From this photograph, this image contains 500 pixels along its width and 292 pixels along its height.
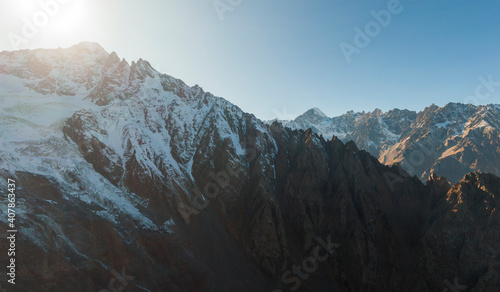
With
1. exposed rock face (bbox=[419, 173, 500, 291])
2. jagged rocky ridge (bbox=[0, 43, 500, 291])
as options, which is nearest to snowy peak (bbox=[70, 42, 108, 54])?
jagged rocky ridge (bbox=[0, 43, 500, 291])

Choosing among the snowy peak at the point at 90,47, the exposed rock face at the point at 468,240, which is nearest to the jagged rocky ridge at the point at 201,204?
the exposed rock face at the point at 468,240

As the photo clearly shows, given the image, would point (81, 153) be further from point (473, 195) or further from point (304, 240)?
point (473, 195)

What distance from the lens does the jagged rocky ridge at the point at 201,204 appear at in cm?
5634

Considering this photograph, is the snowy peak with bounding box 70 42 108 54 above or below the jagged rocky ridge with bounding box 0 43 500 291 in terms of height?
above

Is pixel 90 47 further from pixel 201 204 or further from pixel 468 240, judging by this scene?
pixel 468 240

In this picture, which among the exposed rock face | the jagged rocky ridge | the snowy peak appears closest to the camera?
the jagged rocky ridge

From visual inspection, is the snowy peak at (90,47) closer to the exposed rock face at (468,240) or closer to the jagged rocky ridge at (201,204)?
the jagged rocky ridge at (201,204)

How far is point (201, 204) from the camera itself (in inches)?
3339

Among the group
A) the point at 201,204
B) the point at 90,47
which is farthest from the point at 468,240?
the point at 90,47

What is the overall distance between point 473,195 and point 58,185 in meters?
119

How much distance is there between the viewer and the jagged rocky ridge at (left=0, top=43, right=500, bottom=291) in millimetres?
56344

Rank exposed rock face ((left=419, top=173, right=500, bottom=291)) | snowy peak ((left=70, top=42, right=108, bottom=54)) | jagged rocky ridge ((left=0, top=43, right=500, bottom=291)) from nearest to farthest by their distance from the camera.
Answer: jagged rocky ridge ((left=0, top=43, right=500, bottom=291)), exposed rock face ((left=419, top=173, right=500, bottom=291)), snowy peak ((left=70, top=42, right=108, bottom=54))

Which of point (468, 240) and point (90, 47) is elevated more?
point (90, 47)

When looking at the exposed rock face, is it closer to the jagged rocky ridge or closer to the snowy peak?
the jagged rocky ridge
